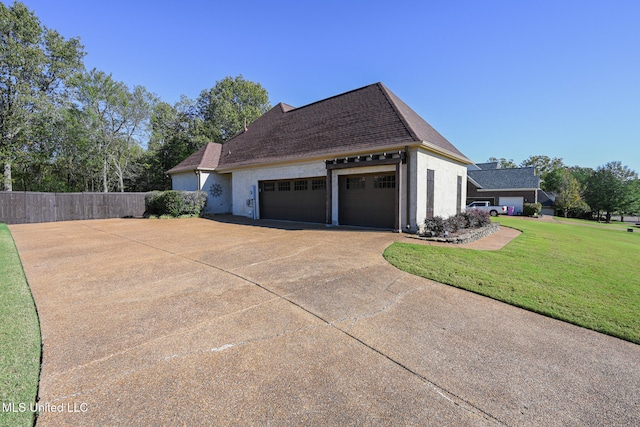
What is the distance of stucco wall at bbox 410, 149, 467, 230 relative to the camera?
10.3m

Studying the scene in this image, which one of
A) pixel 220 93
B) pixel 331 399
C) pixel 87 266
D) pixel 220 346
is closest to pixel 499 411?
pixel 331 399

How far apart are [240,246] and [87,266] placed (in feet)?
11.7

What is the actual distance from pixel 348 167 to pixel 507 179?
28897 mm

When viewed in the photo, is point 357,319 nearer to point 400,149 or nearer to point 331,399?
point 331,399

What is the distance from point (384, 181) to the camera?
11.2 m

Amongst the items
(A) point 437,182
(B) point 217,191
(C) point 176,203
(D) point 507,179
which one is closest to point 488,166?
(D) point 507,179

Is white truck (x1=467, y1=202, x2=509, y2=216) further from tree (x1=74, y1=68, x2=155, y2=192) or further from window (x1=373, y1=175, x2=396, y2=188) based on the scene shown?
tree (x1=74, y1=68, x2=155, y2=192)

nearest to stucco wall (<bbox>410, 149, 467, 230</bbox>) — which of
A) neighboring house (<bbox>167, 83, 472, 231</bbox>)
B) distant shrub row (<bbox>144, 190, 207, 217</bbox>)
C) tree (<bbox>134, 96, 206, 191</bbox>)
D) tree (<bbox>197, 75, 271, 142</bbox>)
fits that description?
neighboring house (<bbox>167, 83, 472, 231</bbox>)

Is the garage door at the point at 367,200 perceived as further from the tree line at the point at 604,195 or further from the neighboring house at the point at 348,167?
the tree line at the point at 604,195

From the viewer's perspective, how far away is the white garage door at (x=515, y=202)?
96.3 feet

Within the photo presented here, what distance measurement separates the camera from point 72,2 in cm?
1023

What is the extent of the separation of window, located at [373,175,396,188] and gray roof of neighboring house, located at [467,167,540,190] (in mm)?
25225

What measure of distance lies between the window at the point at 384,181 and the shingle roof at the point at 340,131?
1.24 metres

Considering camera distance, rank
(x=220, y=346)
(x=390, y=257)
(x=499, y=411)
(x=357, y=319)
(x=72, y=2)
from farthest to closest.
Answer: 1. (x=72, y=2)
2. (x=390, y=257)
3. (x=357, y=319)
4. (x=220, y=346)
5. (x=499, y=411)
